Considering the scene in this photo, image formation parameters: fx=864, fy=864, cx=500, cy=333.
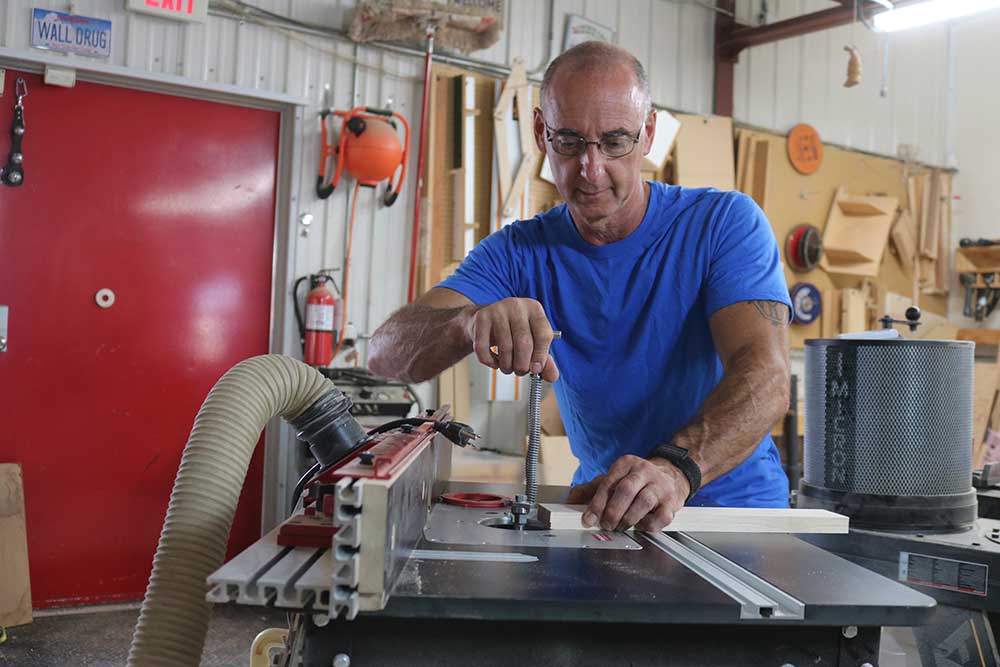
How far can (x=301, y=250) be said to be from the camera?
12.5 feet

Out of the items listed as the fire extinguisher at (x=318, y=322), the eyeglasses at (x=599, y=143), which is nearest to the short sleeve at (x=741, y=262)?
the eyeglasses at (x=599, y=143)

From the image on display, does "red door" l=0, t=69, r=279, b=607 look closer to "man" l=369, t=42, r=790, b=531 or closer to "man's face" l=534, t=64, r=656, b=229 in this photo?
"man" l=369, t=42, r=790, b=531

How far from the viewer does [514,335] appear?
49.8 inches

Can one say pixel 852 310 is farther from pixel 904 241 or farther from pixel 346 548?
pixel 346 548

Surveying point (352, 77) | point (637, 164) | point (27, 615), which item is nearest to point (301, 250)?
point (352, 77)

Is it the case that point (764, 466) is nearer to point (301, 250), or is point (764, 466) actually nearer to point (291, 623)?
point (291, 623)

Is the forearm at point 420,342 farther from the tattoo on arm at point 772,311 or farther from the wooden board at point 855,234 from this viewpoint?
the wooden board at point 855,234

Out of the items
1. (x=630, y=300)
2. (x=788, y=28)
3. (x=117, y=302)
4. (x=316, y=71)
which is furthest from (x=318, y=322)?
(x=788, y=28)

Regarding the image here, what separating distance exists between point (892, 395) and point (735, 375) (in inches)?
11.3

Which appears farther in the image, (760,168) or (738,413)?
(760,168)

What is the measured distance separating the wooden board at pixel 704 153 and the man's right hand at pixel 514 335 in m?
3.54

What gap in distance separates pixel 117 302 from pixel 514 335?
2807mm

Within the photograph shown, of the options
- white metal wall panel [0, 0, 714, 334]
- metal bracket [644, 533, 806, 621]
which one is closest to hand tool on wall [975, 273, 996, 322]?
white metal wall panel [0, 0, 714, 334]

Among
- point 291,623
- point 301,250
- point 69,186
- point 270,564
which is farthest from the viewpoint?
point 301,250
